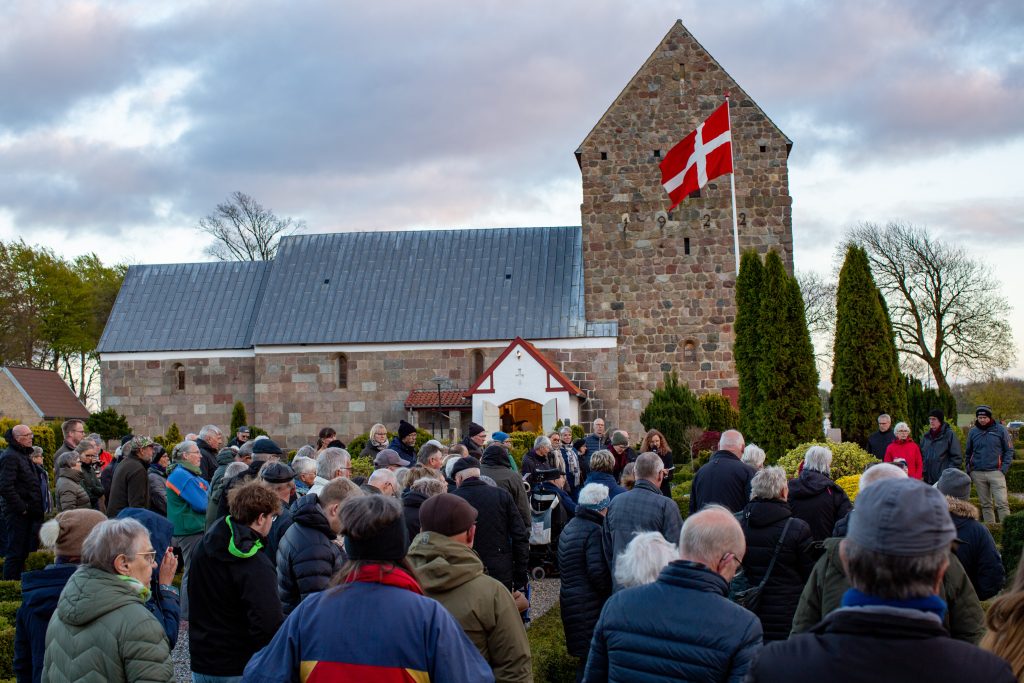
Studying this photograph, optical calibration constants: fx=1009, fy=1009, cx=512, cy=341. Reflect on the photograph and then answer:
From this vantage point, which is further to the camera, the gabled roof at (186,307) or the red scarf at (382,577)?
the gabled roof at (186,307)

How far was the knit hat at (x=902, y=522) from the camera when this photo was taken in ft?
7.16

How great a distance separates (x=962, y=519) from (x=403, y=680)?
3.80 meters

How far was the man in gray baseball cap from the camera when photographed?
2080 millimetres

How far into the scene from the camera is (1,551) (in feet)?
36.1

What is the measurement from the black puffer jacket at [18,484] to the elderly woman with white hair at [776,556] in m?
7.54

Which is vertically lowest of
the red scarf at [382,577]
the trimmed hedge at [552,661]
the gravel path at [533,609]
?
the gravel path at [533,609]

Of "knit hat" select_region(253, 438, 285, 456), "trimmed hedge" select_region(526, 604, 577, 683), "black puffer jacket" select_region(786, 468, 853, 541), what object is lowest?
"trimmed hedge" select_region(526, 604, 577, 683)

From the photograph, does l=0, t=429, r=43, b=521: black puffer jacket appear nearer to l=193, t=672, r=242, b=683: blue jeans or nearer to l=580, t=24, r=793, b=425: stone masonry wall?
l=193, t=672, r=242, b=683: blue jeans

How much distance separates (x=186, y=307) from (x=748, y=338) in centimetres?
1693

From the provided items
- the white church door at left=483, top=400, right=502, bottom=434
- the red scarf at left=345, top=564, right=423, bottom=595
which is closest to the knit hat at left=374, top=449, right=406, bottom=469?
the red scarf at left=345, top=564, right=423, bottom=595

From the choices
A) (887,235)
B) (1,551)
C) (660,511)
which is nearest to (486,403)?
(1,551)

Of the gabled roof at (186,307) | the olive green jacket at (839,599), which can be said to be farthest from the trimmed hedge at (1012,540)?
the gabled roof at (186,307)

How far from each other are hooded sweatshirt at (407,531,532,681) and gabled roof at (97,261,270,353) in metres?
22.3

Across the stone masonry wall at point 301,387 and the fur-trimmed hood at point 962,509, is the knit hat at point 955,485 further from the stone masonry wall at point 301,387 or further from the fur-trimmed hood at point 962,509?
the stone masonry wall at point 301,387
